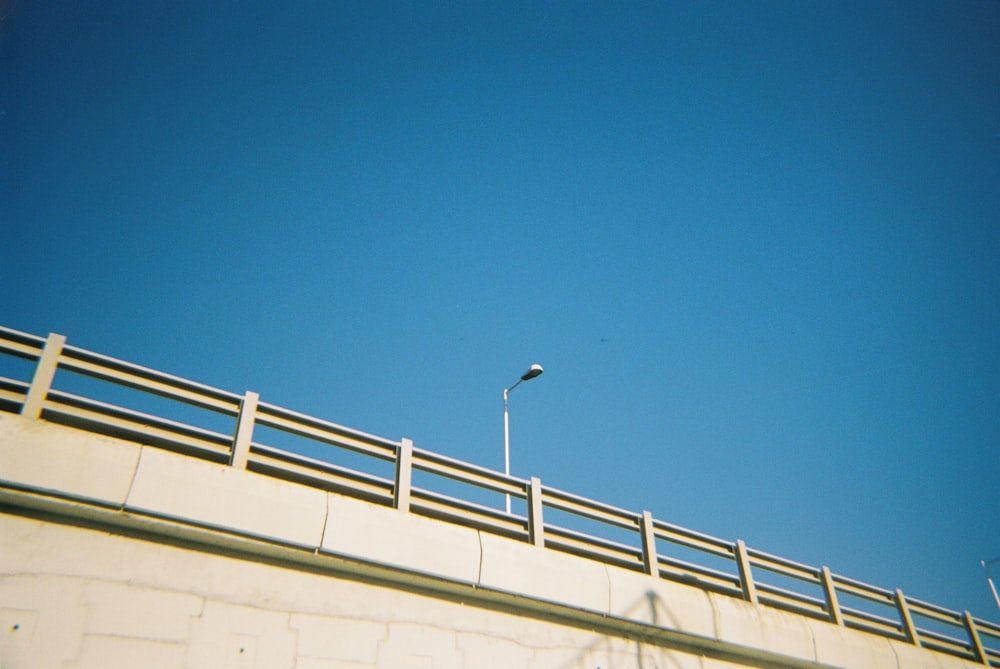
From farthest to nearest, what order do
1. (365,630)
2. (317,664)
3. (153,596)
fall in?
(365,630), (317,664), (153,596)

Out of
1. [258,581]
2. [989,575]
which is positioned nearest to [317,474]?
[258,581]

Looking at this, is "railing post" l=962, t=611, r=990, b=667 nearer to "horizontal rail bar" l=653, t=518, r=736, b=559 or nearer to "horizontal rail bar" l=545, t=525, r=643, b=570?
"horizontal rail bar" l=653, t=518, r=736, b=559

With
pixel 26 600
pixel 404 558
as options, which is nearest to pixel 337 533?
pixel 404 558

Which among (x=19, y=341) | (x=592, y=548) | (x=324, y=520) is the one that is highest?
(x=19, y=341)

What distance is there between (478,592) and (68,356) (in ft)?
16.1

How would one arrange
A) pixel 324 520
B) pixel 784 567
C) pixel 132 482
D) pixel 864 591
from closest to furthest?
pixel 132 482, pixel 324 520, pixel 784 567, pixel 864 591

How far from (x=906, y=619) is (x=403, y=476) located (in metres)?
10.3

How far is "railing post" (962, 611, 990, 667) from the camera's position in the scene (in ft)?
40.4

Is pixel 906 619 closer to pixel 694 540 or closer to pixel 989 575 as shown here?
pixel 694 540

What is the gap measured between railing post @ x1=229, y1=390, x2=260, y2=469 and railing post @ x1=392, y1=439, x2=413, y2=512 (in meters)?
1.65

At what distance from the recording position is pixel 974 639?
40.7 feet

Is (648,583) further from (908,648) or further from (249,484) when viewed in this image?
(908,648)

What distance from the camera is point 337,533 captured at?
241 inches

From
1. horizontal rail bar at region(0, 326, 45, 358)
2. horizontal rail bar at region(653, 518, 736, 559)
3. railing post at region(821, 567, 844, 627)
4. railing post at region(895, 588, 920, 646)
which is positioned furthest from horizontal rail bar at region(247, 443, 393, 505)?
railing post at region(895, 588, 920, 646)
